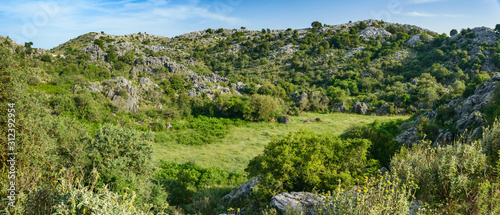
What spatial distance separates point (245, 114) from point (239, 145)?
9.57 m

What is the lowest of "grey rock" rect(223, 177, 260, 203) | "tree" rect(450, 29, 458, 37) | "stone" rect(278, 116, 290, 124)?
"grey rock" rect(223, 177, 260, 203)

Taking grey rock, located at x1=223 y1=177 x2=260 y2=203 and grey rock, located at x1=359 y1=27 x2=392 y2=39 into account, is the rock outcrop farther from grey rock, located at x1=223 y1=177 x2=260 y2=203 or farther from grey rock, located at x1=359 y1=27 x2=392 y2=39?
grey rock, located at x1=359 y1=27 x2=392 y2=39

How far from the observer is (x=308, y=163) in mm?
11461

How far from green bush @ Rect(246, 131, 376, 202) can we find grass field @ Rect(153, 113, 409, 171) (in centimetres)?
735

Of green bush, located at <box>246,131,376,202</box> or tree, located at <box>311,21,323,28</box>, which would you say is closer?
green bush, located at <box>246,131,376,202</box>

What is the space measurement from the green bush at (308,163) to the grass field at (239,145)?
7.35 m

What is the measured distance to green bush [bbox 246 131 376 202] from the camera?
37.2 feet

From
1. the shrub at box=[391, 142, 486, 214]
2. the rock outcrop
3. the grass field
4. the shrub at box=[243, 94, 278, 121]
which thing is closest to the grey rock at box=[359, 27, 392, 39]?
the grass field

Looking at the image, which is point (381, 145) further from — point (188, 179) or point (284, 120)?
point (284, 120)

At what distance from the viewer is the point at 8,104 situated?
10.4m

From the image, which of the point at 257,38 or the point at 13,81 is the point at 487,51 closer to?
the point at 257,38

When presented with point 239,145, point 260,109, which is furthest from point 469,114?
point 260,109

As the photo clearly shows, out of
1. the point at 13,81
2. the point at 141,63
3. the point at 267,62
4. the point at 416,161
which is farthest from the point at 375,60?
the point at 13,81

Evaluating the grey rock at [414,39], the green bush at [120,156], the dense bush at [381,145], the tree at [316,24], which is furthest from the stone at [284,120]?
the tree at [316,24]
